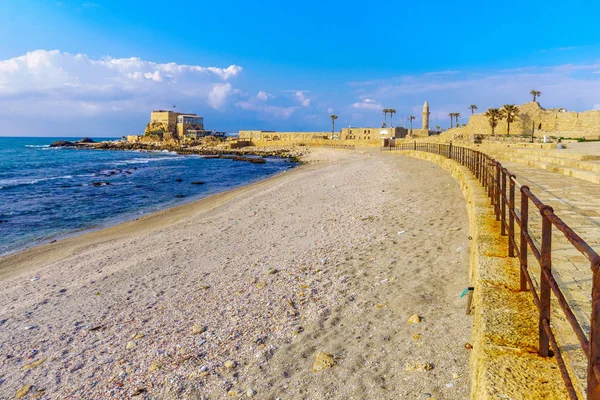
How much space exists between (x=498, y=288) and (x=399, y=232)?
5.01m

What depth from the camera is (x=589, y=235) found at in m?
4.53

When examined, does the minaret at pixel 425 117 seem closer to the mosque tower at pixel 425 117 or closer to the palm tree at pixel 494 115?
the mosque tower at pixel 425 117

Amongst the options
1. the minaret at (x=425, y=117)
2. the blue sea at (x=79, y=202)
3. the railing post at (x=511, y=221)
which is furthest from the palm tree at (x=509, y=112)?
the railing post at (x=511, y=221)

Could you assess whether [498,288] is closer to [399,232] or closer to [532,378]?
[532,378]

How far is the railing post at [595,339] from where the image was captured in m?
1.37

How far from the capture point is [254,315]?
5250mm

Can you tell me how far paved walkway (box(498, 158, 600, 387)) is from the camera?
101 inches

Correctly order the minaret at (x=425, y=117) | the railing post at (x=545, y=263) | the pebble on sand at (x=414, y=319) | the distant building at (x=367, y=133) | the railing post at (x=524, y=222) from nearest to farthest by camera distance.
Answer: the railing post at (x=545, y=263) → the railing post at (x=524, y=222) → the pebble on sand at (x=414, y=319) → the minaret at (x=425, y=117) → the distant building at (x=367, y=133)

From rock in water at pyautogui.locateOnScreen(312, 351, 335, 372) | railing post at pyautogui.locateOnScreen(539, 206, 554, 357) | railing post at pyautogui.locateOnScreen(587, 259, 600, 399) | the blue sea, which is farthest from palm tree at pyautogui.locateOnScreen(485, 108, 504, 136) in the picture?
railing post at pyautogui.locateOnScreen(587, 259, 600, 399)

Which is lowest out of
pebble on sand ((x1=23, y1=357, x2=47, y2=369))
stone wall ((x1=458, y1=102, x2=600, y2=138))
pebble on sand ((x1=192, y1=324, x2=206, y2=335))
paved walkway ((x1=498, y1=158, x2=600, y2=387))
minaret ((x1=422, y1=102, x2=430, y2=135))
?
pebble on sand ((x1=23, y1=357, x2=47, y2=369))

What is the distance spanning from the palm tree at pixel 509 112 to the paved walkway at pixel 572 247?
4857cm

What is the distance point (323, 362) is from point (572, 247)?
9.47 ft

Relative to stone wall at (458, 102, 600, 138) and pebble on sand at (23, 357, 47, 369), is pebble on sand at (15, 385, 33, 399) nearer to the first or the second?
pebble on sand at (23, 357, 47, 369)

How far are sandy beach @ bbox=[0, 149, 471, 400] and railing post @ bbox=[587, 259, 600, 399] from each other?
6.46 feet
